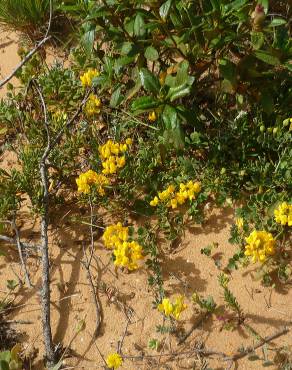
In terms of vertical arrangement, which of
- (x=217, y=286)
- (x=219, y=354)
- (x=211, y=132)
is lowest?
(x=219, y=354)

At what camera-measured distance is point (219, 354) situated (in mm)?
2518

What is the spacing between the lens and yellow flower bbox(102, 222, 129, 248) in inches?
110

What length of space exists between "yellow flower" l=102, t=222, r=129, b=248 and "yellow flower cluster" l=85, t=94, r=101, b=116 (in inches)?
36.4

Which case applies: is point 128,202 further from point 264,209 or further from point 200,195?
point 264,209

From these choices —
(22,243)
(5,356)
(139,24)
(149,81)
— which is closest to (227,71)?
(149,81)

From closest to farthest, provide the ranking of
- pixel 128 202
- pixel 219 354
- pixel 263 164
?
pixel 219 354
pixel 263 164
pixel 128 202

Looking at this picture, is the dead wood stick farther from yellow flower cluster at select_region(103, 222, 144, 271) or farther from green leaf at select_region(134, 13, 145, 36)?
green leaf at select_region(134, 13, 145, 36)

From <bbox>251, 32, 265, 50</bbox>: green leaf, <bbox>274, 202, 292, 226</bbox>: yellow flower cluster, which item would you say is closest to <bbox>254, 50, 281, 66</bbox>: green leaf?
<bbox>251, 32, 265, 50</bbox>: green leaf

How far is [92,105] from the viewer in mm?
3318

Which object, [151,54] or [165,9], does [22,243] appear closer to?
[151,54]

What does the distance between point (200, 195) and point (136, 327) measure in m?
0.88

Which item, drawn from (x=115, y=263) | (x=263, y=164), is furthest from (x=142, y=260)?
(x=263, y=164)

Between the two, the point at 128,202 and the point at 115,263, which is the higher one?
the point at 128,202

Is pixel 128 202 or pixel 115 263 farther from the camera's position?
pixel 128 202
